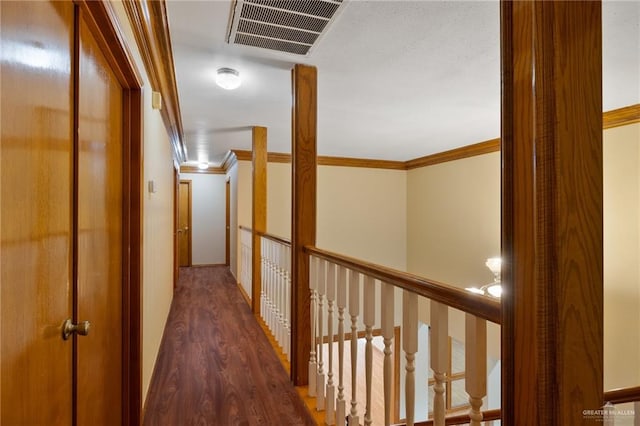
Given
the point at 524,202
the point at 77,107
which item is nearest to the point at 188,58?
the point at 77,107

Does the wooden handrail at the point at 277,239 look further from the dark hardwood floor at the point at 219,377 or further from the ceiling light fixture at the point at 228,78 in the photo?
the ceiling light fixture at the point at 228,78

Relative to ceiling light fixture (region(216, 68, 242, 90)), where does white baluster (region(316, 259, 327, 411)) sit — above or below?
below

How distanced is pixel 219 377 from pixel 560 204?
2.35 metres

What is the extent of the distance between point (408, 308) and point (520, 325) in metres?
0.58

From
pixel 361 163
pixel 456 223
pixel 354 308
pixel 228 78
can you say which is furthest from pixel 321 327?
pixel 361 163

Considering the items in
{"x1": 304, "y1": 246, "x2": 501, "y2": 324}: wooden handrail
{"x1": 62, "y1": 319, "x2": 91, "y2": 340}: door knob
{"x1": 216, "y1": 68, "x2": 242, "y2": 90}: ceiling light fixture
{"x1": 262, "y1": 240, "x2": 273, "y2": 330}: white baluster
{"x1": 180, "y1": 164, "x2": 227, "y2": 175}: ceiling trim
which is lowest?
{"x1": 262, "y1": 240, "x2": 273, "y2": 330}: white baluster

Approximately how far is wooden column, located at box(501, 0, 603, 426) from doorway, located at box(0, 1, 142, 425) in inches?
35.9

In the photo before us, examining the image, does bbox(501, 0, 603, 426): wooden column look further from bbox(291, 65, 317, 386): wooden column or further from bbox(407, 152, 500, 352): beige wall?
bbox(407, 152, 500, 352): beige wall

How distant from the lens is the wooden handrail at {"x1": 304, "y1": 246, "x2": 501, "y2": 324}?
33.2 inches

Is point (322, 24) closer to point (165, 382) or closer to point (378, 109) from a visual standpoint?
point (378, 109)

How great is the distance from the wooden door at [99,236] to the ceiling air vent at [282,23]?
2.42ft

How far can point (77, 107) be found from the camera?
949mm

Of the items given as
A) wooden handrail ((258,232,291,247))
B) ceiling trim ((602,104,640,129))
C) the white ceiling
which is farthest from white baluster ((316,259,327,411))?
ceiling trim ((602,104,640,129))

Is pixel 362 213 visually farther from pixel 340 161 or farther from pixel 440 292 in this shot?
pixel 440 292
